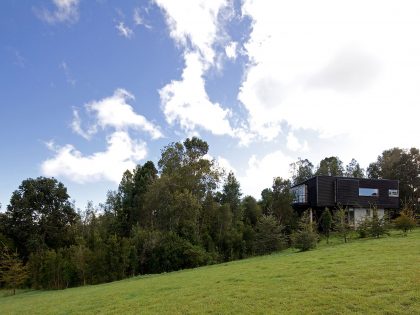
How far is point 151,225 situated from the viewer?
3878 centimetres

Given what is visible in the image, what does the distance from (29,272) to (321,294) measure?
3112 centimetres

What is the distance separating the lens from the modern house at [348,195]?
151 feet

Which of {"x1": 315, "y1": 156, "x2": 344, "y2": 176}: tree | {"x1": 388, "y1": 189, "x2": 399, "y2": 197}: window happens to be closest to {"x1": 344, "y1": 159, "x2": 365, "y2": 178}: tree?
{"x1": 315, "y1": 156, "x2": 344, "y2": 176}: tree

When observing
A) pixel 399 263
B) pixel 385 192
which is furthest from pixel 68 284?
pixel 385 192

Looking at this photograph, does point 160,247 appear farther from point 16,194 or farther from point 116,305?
point 16,194

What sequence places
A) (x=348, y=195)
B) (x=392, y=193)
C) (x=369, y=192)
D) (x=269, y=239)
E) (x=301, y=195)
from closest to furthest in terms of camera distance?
(x=269, y=239)
(x=348, y=195)
(x=369, y=192)
(x=301, y=195)
(x=392, y=193)

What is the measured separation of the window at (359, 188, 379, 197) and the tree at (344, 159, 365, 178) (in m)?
29.0

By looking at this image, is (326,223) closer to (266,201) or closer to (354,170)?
(266,201)

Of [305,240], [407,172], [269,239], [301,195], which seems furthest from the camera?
[407,172]

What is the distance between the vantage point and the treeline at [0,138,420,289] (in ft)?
100

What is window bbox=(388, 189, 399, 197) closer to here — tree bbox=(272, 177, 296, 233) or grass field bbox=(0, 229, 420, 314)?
tree bbox=(272, 177, 296, 233)

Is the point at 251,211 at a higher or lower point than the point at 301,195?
lower

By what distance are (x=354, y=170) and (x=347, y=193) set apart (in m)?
33.6

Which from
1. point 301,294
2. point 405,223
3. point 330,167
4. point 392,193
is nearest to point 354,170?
point 330,167
